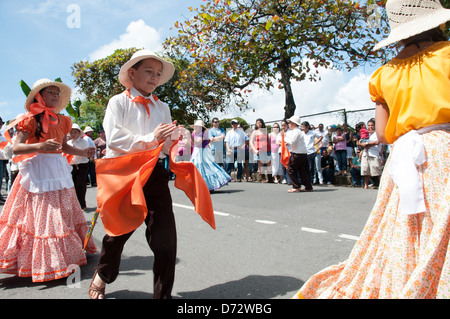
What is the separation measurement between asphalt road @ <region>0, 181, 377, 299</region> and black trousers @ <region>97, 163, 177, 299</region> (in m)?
0.42

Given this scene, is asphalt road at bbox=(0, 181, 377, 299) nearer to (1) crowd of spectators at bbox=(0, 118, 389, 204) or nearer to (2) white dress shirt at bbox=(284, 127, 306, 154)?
(2) white dress shirt at bbox=(284, 127, 306, 154)

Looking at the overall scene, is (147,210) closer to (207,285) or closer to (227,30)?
(207,285)

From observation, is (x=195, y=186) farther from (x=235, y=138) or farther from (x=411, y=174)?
(x=235, y=138)

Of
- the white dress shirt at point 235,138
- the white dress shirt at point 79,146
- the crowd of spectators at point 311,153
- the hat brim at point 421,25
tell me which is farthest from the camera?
the white dress shirt at point 235,138

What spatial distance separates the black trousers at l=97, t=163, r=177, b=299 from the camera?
2797mm

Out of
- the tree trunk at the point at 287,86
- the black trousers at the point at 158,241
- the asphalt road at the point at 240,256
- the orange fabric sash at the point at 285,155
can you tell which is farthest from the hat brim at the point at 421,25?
the tree trunk at the point at 287,86

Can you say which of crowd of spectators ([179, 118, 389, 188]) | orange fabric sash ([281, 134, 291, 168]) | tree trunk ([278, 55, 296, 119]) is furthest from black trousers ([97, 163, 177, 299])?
tree trunk ([278, 55, 296, 119])

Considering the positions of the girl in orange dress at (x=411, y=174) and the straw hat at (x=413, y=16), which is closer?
the girl in orange dress at (x=411, y=174)

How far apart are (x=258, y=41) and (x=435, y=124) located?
1144 cm

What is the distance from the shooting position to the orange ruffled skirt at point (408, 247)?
187cm

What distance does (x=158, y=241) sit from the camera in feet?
9.27

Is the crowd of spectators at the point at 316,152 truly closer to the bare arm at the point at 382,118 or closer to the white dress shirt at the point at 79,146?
the white dress shirt at the point at 79,146

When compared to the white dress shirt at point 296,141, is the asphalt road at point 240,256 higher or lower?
lower

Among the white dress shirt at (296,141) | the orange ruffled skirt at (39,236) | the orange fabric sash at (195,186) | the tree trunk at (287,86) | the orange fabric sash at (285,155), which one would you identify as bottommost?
the orange ruffled skirt at (39,236)
